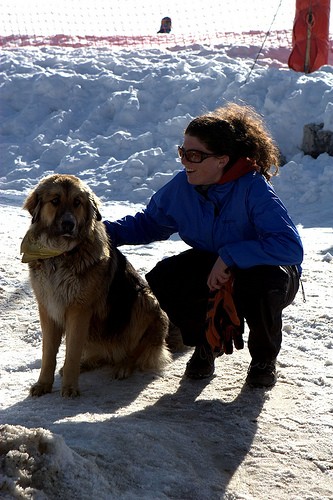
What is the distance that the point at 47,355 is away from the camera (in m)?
3.98

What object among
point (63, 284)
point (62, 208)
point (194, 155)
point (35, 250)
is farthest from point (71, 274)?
point (194, 155)

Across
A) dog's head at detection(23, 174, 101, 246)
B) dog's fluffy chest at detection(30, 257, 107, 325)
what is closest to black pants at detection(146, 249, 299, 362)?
dog's fluffy chest at detection(30, 257, 107, 325)

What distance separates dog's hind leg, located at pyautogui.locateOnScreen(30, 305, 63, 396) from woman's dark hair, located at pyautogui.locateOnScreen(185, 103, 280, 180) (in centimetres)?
130

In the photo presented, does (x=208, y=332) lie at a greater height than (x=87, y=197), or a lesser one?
lesser

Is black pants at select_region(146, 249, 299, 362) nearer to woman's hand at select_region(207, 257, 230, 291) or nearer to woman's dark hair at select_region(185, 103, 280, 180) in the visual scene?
woman's hand at select_region(207, 257, 230, 291)

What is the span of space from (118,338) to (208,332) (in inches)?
28.8

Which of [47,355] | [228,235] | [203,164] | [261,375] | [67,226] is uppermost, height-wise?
[203,164]

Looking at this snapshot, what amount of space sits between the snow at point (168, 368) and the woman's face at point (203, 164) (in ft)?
3.91

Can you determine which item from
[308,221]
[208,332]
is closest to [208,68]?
[308,221]

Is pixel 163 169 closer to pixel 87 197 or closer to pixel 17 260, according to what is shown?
pixel 17 260

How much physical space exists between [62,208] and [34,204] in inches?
7.0

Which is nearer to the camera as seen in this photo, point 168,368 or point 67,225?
point 67,225

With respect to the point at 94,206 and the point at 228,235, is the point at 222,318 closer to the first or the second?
the point at 228,235

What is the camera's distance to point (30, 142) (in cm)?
1178
